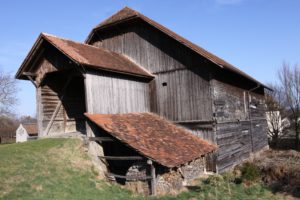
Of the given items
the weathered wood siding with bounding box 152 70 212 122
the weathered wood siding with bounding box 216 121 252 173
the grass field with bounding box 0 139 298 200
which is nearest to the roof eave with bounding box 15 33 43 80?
the grass field with bounding box 0 139 298 200

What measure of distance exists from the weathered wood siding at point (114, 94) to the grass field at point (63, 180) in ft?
6.47

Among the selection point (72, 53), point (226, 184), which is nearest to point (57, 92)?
point (72, 53)

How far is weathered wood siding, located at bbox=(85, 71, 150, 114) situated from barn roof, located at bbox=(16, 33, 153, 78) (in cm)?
45

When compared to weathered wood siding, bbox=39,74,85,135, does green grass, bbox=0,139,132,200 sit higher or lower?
lower

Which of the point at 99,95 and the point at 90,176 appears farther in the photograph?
the point at 99,95

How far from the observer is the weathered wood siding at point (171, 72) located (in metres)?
15.7

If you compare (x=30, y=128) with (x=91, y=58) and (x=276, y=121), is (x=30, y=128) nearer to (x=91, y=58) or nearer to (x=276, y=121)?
(x=276, y=121)

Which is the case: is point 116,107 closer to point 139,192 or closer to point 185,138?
point 185,138

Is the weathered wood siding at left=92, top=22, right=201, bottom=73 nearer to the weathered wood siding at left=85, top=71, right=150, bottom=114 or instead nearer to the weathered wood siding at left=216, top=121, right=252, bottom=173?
the weathered wood siding at left=85, top=71, right=150, bottom=114

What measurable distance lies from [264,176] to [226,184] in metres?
2.46

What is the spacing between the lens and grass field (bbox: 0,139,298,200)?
9.84m

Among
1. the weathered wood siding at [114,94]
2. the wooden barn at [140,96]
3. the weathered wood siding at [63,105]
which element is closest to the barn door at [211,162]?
the wooden barn at [140,96]

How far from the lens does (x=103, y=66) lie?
45.9 feet

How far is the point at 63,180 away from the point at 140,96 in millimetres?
6987
